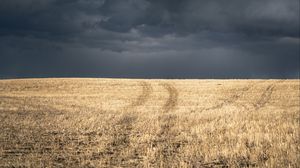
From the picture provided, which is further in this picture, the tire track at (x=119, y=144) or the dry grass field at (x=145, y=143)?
the tire track at (x=119, y=144)

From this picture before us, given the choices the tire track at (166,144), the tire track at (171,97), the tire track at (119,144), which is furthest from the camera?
the tire track at (171,97)

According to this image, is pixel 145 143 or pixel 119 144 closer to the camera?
pixel 119 144

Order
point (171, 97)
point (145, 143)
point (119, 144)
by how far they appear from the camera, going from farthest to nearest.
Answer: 1. point (171, 97)
2. point (145, 143)
3. point (119, 144)

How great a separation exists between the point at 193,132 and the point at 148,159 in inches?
331

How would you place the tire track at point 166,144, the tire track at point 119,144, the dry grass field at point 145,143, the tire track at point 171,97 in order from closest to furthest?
the dry grass field at point 145,143 → the tire track at point 119,144 → the tire track at point 166,144 → the tire track at point 171,97

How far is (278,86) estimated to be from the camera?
66375 millimetres

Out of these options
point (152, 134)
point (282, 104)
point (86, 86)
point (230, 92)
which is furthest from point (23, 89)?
point (152, 134)

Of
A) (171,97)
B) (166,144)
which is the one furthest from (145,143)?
(171,97)

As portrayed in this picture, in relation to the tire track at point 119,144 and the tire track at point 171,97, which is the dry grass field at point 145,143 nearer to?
the tire track at point 119,144

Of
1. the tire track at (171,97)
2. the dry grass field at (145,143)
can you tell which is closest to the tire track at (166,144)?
the dry grass field at (145,143)

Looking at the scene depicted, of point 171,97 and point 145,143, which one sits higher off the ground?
point 171,97

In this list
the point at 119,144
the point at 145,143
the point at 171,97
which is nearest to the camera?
the point at 119,144

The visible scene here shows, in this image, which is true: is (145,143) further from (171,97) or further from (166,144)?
(171,97)

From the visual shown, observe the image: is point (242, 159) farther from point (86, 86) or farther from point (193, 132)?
point (86, 86)
